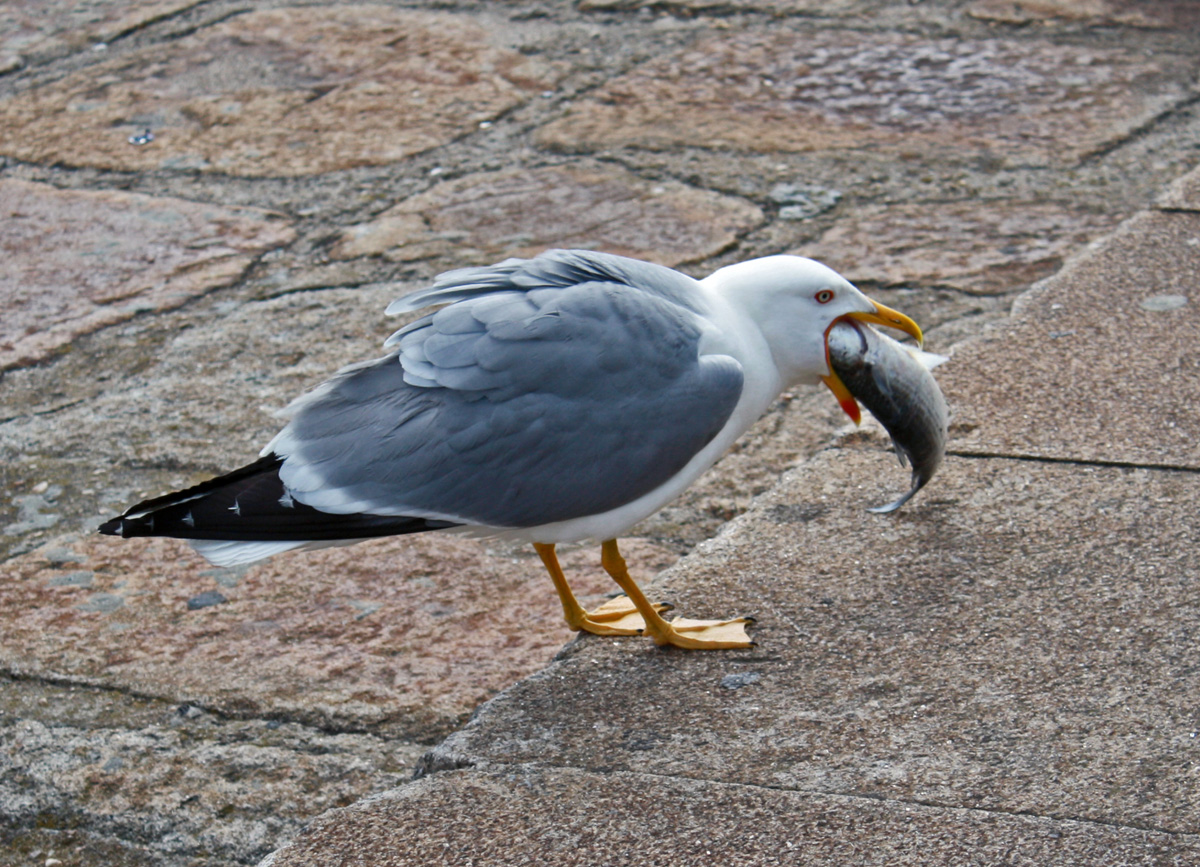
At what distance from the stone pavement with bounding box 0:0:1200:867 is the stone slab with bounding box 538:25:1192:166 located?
2 centimetres

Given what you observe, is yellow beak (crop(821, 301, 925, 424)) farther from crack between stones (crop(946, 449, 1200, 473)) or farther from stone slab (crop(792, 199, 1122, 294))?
stone slab (crop(792, 199, 1122, 294))

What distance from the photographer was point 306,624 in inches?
91.7

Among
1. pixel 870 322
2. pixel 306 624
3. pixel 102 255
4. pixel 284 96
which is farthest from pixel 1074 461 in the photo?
pixel 284 96

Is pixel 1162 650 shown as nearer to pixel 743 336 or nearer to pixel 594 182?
pixel 743 336

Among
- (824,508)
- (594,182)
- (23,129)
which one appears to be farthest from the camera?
(23,129)

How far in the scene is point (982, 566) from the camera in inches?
85.9

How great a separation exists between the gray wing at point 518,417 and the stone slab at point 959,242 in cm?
125

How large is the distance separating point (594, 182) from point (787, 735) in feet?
7.36

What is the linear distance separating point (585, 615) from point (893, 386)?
0.63 metres

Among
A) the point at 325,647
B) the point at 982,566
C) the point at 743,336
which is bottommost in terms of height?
the point at 325,647

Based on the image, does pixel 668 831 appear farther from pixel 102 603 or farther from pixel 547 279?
pixel 102 603

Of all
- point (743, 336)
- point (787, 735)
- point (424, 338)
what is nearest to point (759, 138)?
point (743, 336)

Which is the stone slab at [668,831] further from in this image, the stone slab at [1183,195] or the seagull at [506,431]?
the stone slab at [1183,195]

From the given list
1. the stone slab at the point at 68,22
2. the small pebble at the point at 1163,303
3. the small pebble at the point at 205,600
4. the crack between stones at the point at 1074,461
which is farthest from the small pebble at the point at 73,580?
the stone slab at the point at 68,22
